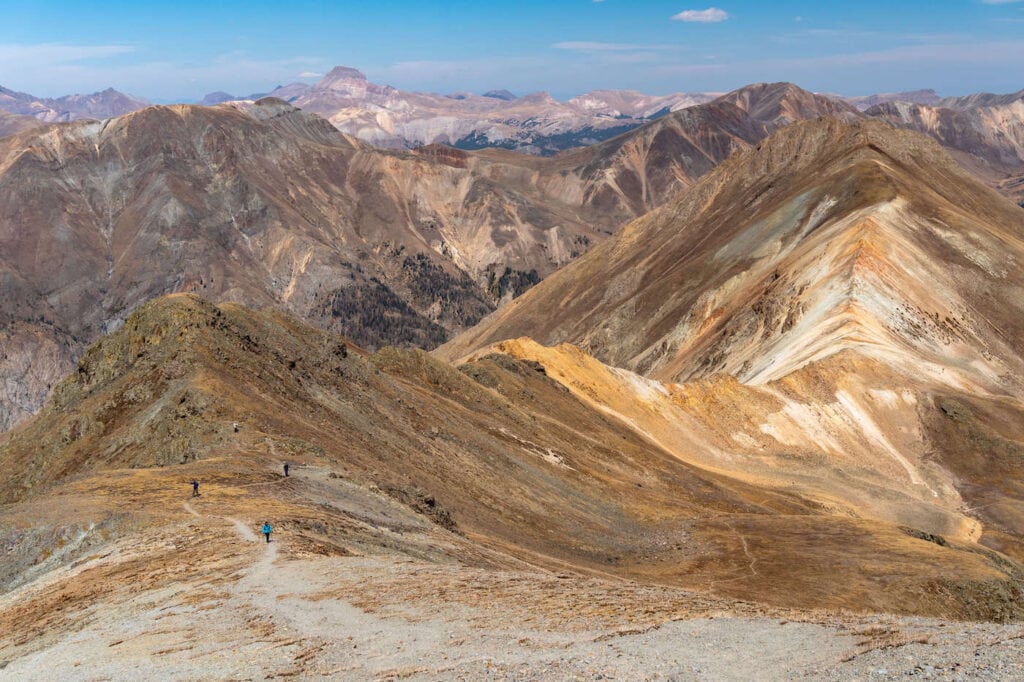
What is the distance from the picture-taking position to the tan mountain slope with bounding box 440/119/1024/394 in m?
109

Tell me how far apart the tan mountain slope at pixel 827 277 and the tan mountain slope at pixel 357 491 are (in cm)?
4430

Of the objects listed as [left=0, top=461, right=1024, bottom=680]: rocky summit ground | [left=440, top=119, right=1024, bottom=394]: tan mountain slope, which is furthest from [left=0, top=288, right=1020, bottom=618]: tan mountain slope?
[left=440, top=119, right=1024, bottom=394]: tan mountain slope

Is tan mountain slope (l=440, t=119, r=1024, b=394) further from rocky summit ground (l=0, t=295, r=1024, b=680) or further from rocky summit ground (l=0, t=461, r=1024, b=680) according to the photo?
rocky summit ground (l=0, t=461, r=1024, b=680)

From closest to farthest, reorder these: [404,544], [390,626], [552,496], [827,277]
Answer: [390,626]
[404,544]
[552,496]
[827,277]

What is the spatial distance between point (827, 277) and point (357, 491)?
3762 inches

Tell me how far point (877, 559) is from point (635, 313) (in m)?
120

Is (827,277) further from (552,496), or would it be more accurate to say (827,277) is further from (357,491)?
(357,491)

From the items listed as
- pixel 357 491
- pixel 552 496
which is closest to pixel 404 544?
pixel 357 491

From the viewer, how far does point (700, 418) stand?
93250 millimetres

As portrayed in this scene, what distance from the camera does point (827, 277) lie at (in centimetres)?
Answer: 11738

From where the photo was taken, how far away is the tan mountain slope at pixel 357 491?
32.8m

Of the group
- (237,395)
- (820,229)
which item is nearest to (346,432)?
(237,395)

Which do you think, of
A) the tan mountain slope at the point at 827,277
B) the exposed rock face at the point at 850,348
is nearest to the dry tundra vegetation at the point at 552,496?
the exposed rock face at the point at 850,348

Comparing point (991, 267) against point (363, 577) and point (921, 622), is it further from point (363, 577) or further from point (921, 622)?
point (363, 577)
